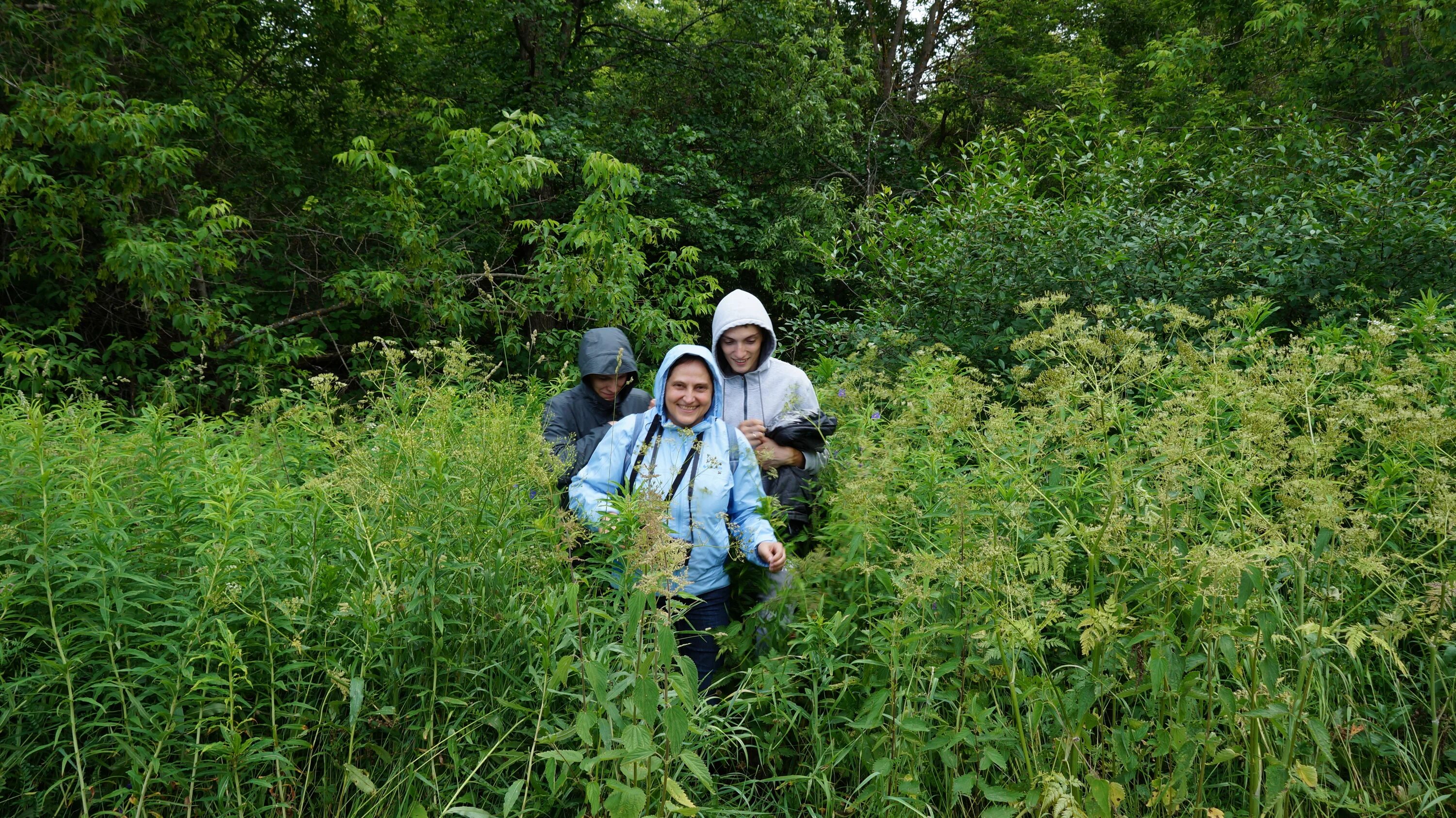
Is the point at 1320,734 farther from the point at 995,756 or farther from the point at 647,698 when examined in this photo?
the point at 647,698

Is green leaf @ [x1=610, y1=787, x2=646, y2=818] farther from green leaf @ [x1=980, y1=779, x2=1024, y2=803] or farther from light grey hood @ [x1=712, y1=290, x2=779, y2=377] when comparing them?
light grey hood @ [x1=712, y1=290, x2=779, y2=377]

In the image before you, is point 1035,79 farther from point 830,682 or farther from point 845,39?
point 830,682

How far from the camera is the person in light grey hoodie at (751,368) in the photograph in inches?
164

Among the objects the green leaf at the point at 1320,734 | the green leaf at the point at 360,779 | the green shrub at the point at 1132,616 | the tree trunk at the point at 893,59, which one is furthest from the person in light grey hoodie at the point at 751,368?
the tree trunk at the point at 893,59

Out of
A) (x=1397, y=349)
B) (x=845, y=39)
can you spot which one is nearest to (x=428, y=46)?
(x=845, y=39)

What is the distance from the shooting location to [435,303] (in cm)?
780

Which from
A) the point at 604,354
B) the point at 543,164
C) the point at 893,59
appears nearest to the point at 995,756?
the point at 604,354

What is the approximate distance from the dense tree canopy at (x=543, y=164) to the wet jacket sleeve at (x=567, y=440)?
1.40 ft

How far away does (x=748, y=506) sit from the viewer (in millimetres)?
3158

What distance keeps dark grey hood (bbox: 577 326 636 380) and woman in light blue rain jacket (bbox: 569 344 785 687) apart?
4.43ft

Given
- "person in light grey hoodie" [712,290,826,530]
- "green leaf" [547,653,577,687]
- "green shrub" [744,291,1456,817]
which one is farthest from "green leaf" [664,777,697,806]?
"person in light grey hoodie" [712,290,826,530]

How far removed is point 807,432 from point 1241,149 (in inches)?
239

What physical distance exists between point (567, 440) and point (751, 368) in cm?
106

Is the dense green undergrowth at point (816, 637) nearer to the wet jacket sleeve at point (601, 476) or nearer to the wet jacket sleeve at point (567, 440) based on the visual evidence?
the wet jacket sleeve at point (601, 476)
